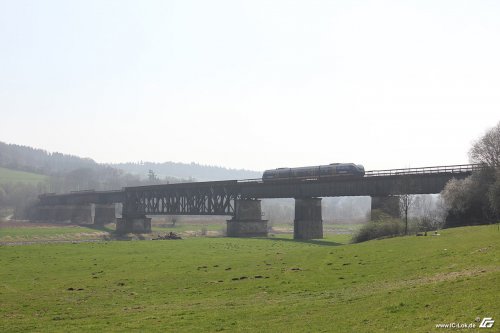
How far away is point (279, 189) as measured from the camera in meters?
107

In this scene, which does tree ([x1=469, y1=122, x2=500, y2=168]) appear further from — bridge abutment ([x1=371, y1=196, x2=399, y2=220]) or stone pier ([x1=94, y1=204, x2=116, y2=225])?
stone pier ([x1=94, y1=204, x2=116, y2=225])

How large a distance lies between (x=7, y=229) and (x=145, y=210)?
37.5 meters

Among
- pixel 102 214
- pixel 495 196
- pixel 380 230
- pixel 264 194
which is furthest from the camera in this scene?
pixel 102 214

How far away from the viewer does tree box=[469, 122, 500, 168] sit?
7038 centimetres

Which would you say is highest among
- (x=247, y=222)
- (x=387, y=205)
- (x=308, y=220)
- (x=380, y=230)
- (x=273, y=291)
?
(x=387, y=205)

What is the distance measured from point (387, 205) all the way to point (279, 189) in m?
26.9

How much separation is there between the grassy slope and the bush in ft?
Answer: 58.9

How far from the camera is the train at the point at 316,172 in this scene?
97438mm

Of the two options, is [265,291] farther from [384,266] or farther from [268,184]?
[268,184]

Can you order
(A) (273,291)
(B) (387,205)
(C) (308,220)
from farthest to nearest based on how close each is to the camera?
(C) (308,220) < (B) (387,205) < (A) (273,291)

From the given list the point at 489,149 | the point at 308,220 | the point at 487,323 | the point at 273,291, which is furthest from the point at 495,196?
the point at 308,220

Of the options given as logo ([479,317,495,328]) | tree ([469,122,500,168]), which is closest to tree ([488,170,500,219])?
tree ([469,122,500,168])

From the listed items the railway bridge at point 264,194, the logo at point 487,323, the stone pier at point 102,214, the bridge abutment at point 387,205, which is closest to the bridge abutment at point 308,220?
the railway bridge at point 264,194

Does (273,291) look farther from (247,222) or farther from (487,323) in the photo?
(247,222)
